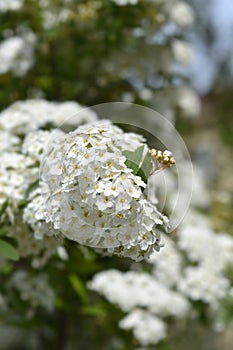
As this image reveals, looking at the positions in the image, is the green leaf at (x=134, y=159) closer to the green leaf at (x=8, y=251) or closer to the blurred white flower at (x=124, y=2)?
the green leaf at (x=8, y=251)

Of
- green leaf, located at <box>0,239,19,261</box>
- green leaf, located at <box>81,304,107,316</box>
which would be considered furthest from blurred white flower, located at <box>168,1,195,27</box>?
green leaf, located at <box>0,239,19,261</box>

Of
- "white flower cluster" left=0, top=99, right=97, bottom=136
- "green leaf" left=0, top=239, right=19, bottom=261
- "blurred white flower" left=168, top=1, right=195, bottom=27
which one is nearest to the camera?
"green leaf" left=0, top=239, right=19, bottom=261

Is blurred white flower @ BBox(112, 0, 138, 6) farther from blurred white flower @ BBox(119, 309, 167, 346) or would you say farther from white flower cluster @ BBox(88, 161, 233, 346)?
blurred white flower @ BBox(119, 309, 167, 346)

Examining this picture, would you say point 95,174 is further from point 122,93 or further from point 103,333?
point 103,333

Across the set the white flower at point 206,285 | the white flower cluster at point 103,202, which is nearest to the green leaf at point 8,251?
the white flower cluster at point 103,202

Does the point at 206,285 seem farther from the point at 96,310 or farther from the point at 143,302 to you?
the point at 96,310

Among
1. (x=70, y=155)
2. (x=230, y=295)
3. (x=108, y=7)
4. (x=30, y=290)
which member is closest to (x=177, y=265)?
(x=230, y=295)
